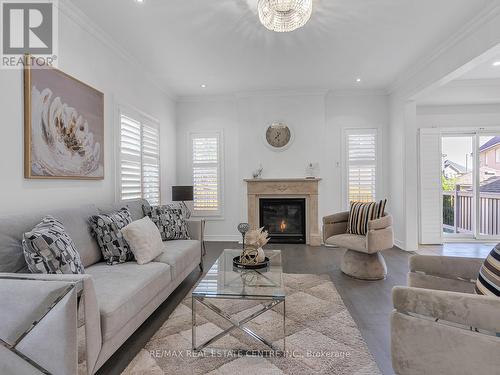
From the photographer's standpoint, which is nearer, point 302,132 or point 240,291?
point 240,291

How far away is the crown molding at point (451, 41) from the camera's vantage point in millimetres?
2646

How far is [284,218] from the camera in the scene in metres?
5.34

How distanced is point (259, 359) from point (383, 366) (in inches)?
31.1

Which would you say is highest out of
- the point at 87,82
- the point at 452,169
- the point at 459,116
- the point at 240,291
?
the point at 459,116

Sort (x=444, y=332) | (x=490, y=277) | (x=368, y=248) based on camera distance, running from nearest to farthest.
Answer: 1. (x=444, y=332)
2. (x=490, y=277)
3. (x=368, y=248)

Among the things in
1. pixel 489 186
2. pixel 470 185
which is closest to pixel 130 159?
pixel 470 185

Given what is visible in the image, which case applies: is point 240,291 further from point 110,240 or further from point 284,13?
point 284,13

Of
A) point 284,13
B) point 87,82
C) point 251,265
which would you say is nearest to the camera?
point 251,265

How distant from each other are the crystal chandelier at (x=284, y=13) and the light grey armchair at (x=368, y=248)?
2.23 m

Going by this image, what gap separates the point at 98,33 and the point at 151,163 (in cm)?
192

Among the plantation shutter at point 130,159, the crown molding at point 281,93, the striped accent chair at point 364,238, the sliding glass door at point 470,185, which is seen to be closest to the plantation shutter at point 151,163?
the plantation shutter at point 130,159

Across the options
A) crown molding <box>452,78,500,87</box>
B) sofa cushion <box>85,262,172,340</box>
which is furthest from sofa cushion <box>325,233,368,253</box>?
crown molding <box>452,78,500,87</box>

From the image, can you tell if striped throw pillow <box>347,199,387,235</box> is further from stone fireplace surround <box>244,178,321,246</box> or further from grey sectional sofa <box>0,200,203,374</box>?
grey sectional sofa <box>0,200,203,374</box>

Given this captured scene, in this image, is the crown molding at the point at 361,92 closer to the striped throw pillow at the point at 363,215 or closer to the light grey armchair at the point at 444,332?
the striped throw pillow at the point at 363,215
